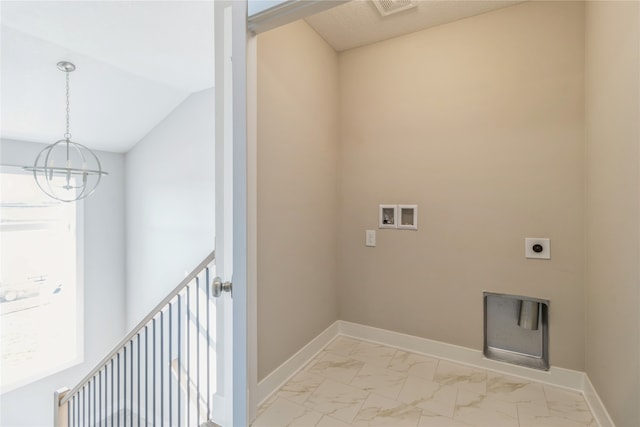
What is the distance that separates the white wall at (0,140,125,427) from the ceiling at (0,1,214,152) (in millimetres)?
656

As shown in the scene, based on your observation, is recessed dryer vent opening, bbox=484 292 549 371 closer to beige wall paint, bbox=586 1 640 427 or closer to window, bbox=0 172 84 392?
beige wall paint, bbox=586 1 640 427

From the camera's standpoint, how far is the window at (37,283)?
3449 mm

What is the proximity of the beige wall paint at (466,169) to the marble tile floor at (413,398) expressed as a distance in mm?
248

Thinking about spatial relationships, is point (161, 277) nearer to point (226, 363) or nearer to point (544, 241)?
point (226, 363)

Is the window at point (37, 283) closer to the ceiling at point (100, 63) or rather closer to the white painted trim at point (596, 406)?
the ceiling at point (100, 63)

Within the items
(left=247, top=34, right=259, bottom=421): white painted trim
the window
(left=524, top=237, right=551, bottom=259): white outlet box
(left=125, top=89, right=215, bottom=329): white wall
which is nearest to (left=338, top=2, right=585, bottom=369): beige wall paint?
(left=524, top=237, right=551, bottom=259): white outlet box

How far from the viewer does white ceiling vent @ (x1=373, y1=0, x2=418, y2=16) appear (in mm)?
1870

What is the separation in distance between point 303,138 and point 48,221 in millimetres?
3830

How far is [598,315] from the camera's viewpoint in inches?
59.6

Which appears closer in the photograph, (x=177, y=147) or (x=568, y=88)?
(x=568, y=88)

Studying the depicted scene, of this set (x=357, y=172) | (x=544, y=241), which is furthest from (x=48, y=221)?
(x=544, y=241)

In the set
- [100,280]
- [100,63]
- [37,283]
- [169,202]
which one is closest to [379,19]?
[100,63]

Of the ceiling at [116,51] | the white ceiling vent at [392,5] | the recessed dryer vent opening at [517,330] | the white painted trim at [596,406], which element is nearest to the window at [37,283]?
the ceiling at [116,51]

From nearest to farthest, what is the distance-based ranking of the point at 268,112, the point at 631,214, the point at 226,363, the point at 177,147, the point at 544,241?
the point at 631,214, the point at 226,363, the point at 268,112, the point at 544,241, the point at 177,147
